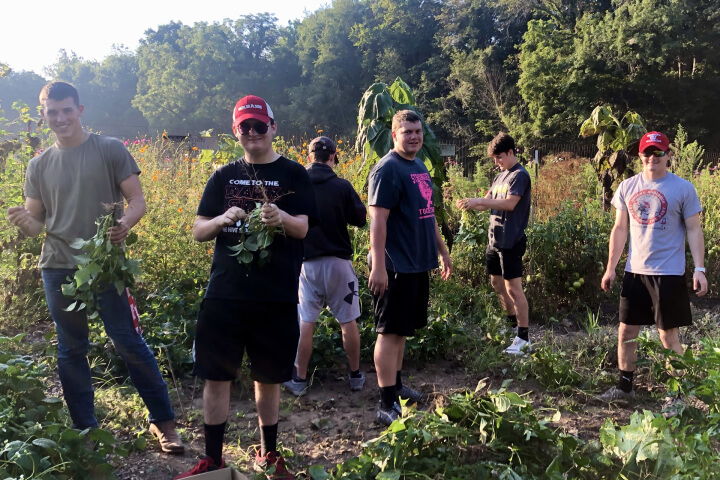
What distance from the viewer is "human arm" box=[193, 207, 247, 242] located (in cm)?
252

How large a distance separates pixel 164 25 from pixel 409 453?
8632 cm

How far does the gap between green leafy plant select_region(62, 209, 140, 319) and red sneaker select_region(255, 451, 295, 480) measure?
1.09 metres

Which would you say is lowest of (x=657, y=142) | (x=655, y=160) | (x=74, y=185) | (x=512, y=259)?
(x=512, y=259)

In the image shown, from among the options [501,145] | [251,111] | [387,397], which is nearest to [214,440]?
[387,397]

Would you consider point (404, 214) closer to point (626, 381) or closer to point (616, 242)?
point (616, 242)

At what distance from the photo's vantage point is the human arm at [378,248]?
3.25 metres

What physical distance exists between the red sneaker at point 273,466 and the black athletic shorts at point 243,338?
15.6 inches

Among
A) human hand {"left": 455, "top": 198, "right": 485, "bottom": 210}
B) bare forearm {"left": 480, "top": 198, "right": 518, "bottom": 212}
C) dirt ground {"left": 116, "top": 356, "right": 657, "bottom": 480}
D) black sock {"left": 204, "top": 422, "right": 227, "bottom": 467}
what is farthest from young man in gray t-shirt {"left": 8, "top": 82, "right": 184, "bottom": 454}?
bare forearm {"left": 480, "top": 198, "right": 518, "bottom": 212}

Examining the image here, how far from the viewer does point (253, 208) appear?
Result: 271 centimetres

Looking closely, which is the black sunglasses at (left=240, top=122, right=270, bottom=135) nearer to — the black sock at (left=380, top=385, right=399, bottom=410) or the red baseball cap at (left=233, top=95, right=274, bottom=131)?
the red baseball cap at (left=233, top=95, right=274, bottom=131)

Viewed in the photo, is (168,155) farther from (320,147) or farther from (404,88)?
(320,147)

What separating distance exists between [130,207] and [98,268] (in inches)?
14.8

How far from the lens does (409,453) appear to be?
7.39 feet

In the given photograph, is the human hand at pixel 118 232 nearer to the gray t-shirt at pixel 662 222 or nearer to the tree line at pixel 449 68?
the gray t-shirt at pixel 662 222
